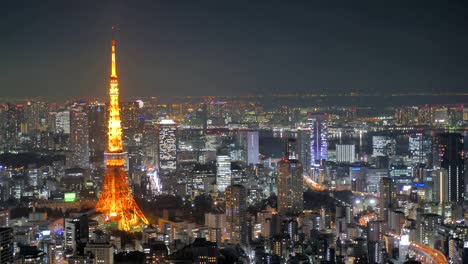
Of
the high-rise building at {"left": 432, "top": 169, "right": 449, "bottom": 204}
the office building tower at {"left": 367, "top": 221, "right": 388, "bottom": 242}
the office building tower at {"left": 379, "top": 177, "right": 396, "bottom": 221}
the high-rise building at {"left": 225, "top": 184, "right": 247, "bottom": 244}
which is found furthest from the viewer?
the high-rise building at {"left": 432, "top": 169, "right": 449, "bottom": 204}

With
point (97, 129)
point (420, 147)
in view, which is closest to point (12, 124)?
point (97, 129)

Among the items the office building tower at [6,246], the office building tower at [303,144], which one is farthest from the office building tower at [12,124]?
the office building tower at [303,144]

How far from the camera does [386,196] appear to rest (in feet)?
31.9

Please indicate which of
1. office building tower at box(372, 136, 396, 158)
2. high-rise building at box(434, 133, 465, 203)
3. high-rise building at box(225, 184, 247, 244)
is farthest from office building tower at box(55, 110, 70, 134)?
high-rise building at box(434, 133, 465, 203)

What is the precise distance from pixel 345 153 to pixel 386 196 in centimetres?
288

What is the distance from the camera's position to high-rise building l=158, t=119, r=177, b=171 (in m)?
12.3

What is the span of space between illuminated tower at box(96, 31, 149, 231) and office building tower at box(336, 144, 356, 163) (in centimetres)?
458

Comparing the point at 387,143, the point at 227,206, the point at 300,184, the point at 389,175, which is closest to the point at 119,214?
the point at 227,206

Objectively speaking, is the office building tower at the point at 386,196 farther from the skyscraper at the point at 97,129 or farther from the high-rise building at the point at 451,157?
the skyscraper at the point at 97,129

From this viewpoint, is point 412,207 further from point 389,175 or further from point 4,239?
point 4,239

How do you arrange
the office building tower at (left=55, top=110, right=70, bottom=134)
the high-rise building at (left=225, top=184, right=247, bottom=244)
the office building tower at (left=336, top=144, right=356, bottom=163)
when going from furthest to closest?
the office building tower at (left=336, top=144, right=356, bottom=163) → the office building tower at (left=55, top=110, right=70, bottom=134) → the high-rise building at (left=225, top=184, right=247, bottom=244)

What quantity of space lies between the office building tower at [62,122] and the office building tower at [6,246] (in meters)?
4.27

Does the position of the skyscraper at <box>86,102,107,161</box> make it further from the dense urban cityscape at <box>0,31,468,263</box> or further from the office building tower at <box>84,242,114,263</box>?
the office building tower at <box>84,242,114,263</box>

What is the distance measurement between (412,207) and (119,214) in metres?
3.39
